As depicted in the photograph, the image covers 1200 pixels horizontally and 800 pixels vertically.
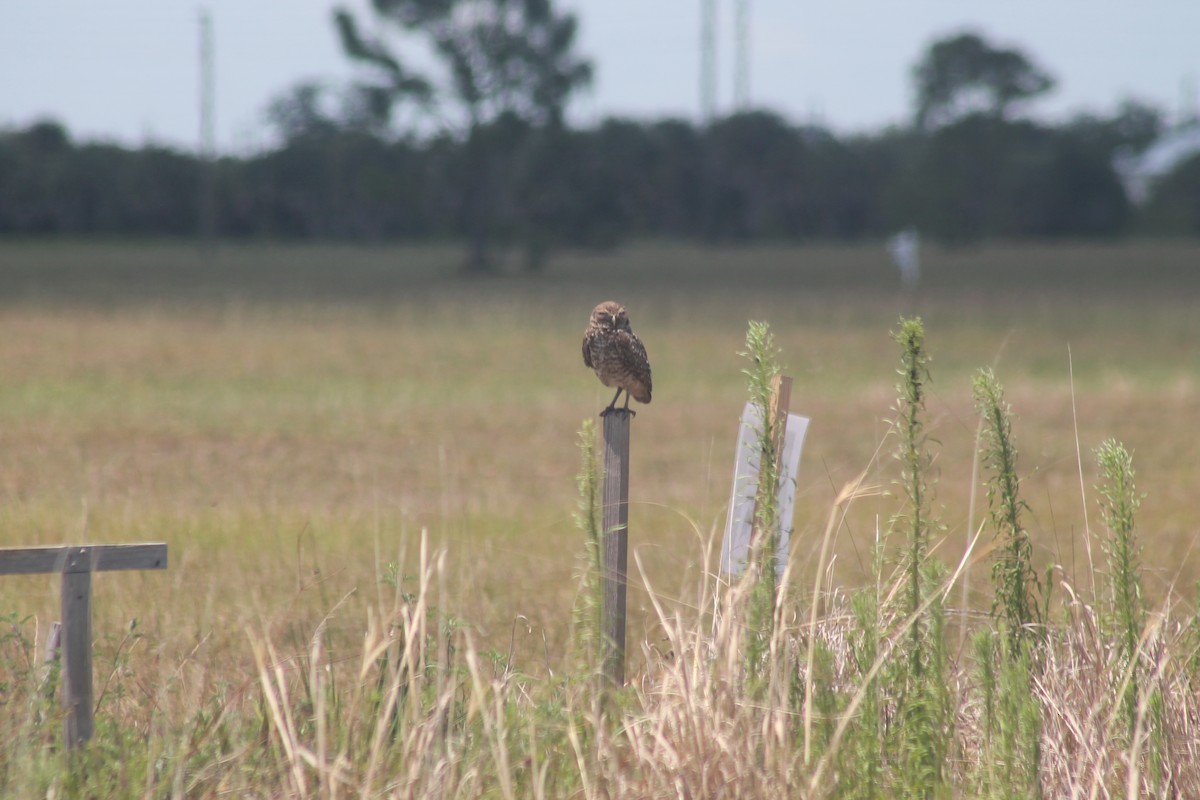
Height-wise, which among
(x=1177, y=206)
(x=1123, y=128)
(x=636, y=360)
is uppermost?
(x=1123, y=128)

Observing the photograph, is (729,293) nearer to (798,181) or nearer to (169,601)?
(169,601)

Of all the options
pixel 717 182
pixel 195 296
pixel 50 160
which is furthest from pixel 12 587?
pixel 717 182

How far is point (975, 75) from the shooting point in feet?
224

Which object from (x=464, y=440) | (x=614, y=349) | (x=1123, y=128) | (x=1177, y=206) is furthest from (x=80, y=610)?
(x=1123, y=128)

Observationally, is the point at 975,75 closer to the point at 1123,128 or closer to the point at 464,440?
the point at 1123,128

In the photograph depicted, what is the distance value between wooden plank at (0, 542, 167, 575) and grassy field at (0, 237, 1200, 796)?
14.1 inches

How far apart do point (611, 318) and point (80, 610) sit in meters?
2.24

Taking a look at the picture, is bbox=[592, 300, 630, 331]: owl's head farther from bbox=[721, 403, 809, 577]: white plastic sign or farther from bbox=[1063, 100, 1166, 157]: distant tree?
bbox=[1063, 100, 1166, 157]: distant tree

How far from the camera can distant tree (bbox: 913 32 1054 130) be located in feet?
221

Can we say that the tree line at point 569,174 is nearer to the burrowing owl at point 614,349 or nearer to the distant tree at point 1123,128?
the distant tree at point 1123,128

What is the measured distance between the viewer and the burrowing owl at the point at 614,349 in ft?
16.2

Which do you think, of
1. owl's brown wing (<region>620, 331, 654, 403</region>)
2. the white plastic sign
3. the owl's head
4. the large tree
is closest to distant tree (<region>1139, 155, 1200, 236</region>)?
the large tree

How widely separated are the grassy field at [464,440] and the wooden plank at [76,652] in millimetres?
289

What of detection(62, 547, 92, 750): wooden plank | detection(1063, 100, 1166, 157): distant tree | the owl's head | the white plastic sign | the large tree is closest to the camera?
detection(62, 547, 92, 750): wooden plank
